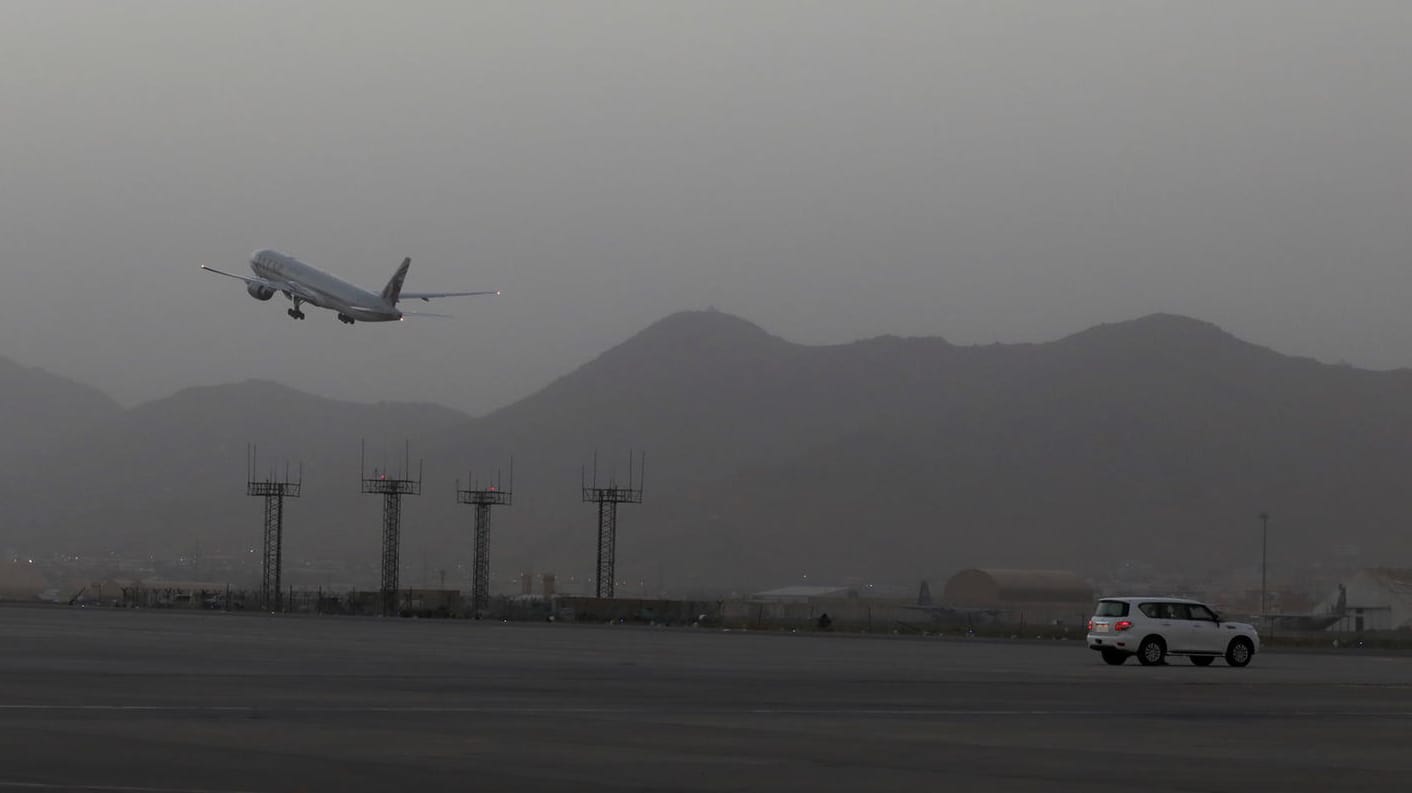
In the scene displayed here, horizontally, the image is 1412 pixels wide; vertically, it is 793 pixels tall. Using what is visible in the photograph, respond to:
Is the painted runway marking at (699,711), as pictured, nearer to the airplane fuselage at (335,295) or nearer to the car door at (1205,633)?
the car door at (1205,633)

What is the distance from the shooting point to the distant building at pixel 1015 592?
188375mm

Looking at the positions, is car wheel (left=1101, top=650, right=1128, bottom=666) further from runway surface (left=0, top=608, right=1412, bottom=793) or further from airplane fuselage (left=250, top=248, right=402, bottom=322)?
airplane fuselage (left=250, top=248, right=402, bottom=322)

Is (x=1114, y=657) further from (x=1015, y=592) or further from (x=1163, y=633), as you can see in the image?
(x=1015, y=592)

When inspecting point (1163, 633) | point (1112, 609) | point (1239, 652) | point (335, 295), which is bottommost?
point (1239, 652)

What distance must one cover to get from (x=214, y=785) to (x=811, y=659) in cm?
3549

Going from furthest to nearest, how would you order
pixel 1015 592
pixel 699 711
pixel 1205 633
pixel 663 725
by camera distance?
pixel 1015 592, pixel 1205 633, pixel 699 711, pixel 663 725

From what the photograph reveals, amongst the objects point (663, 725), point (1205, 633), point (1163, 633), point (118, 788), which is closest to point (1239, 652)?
point (1205, 633)

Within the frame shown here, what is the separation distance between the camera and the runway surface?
72.2 ft

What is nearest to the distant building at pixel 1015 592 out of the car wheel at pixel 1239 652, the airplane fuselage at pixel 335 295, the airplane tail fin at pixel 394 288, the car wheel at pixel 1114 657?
the airplane tail fin at pixel 394 288

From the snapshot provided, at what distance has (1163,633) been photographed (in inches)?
2179

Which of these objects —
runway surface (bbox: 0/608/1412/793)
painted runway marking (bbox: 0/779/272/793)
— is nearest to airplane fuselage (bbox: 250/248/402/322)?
runway surface (bbox: 0/608/1412/793)

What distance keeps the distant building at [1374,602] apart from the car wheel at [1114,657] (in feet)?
298

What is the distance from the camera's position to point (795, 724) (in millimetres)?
29203

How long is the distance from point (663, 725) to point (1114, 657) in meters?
29.3
